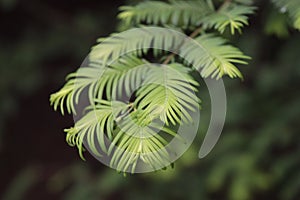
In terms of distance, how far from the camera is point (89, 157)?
9.07 ft

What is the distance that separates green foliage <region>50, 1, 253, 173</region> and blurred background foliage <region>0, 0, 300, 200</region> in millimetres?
294

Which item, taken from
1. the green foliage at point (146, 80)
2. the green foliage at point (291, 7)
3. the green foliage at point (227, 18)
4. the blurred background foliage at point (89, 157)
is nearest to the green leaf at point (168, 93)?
the green foliage at point (146, 80)

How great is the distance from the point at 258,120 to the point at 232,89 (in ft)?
0.61

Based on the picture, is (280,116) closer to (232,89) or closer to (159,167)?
(232,89)

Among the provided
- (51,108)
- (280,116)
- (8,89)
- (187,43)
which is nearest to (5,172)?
(51,108)

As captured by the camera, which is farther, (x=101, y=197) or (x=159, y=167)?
(x=101, y=197)

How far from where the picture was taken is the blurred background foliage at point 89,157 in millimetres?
1869

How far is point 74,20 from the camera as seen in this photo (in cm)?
266

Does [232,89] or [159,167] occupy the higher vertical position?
[159,167]

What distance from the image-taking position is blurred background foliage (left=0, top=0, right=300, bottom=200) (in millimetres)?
1869

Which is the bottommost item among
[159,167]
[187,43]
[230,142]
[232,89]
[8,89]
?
[8,89]

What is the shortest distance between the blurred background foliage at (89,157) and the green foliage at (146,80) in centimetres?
29

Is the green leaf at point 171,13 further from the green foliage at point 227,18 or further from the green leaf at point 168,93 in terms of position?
the green leaf at point 168,93

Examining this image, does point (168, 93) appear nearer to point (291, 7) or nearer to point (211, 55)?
point (211, 55)
